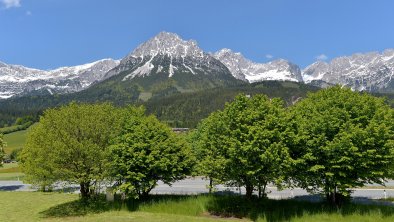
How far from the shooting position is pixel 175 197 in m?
42.6

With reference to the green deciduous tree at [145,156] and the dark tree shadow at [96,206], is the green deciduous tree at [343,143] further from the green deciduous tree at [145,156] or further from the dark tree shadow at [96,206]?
the dark tree shadow at [96,206]

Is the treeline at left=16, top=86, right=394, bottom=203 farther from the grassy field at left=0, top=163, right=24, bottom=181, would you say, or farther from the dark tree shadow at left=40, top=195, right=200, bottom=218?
the grassy field at left=0, top=163, right=24, bottom=181

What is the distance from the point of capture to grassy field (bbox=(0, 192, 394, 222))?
109ft

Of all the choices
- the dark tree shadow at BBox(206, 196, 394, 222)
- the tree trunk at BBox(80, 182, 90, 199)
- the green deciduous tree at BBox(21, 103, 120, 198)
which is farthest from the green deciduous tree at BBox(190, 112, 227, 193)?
the tree trunk at BBox(80, 182, 90, 199)

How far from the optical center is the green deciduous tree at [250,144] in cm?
3259

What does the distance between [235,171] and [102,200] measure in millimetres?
16647

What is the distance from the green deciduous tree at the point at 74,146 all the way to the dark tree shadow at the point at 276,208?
12626mm

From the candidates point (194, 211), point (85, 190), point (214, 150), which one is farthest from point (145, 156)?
point (85, 190)

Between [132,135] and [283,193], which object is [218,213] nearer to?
[132,135]

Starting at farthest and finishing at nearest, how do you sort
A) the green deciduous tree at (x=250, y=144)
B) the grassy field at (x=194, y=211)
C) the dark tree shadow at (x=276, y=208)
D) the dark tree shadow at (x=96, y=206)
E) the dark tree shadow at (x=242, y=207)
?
the dark tree shadow at (x=96, y=206)
the dark tree shadow at (x=242, y=207)
the dark tree shadow at (x=276, y=208)
the grassy field at (x=194, y=211)
the green deciduous tree at (x=250, y=144)

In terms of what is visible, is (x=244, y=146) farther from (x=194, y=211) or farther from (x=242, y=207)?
(x=194, y=211)

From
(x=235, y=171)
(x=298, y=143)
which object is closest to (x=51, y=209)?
(x=235, y=171)

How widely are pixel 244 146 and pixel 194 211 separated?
31.3 ft

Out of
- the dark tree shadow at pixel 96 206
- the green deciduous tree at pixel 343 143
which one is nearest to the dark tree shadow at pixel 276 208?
the green deciduous tree at pixel 343 143
